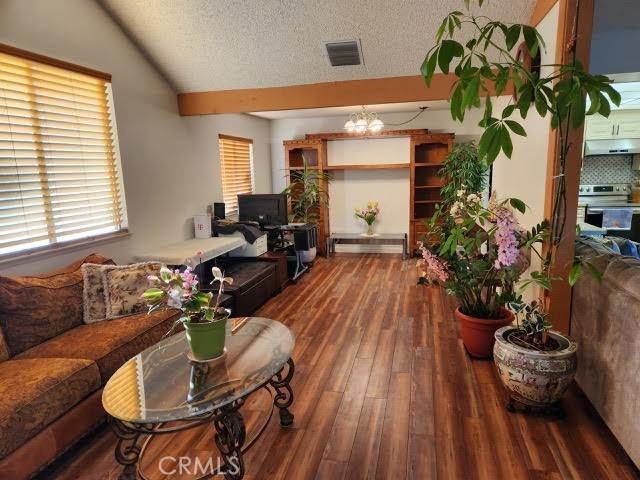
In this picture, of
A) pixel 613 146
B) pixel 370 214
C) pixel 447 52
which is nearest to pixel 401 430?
pixel 447 52

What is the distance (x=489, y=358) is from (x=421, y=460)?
1213mm

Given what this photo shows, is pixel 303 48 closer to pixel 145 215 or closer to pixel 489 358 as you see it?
pixel 145 215

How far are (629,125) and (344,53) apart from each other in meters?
4.33

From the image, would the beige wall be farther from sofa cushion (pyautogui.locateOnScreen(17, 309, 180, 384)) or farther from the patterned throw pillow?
the patterned throw pillow

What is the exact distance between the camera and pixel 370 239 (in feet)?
20.0

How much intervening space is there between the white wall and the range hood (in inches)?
196

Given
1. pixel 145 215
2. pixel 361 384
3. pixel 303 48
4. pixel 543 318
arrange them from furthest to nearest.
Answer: pixel 145 215 < pixel 303 48 < pixel 361 384 < pixel 543 318

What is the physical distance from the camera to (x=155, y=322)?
2588 mm

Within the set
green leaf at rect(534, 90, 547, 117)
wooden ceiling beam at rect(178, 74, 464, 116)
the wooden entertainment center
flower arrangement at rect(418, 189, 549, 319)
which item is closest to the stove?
the wooden entertainment center

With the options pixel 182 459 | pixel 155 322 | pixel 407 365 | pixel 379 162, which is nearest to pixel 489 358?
pixel 407 365

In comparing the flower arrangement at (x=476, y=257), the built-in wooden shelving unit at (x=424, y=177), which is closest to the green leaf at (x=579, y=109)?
the flower arrangement at (x=476, y=257)

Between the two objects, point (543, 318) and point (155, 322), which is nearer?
point (543, 318)

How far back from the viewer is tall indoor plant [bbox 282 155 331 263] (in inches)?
237

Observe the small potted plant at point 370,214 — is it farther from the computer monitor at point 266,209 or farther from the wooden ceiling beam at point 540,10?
the wooden ceiling beam at point 540,10
